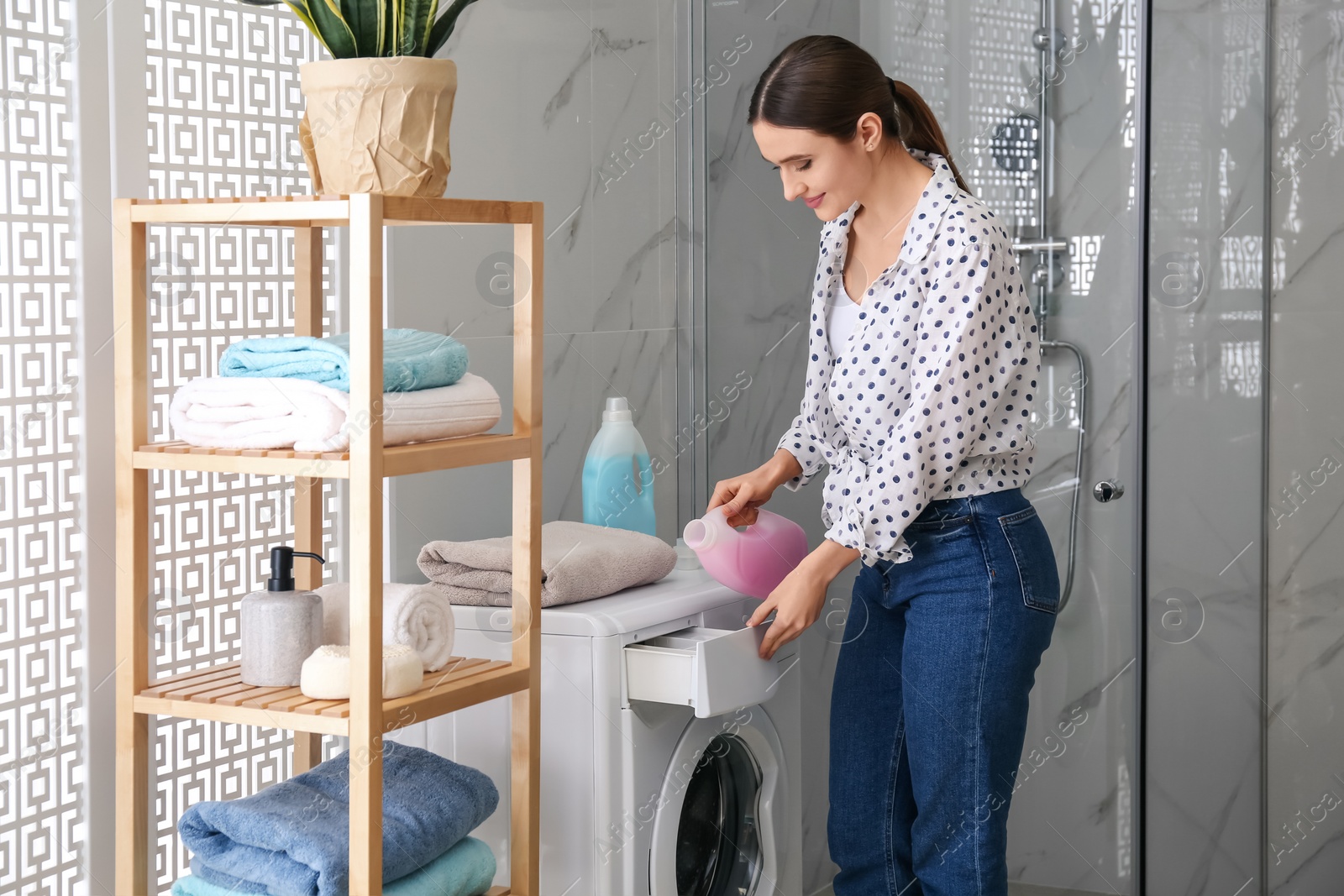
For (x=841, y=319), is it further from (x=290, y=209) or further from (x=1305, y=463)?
(x=1305, y=463)

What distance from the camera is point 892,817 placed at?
150 cm

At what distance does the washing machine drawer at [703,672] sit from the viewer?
1.51 meters

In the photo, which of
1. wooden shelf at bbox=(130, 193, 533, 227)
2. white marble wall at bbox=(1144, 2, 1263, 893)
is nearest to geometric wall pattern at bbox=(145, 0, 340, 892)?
wooden shelf at bbox=(130, 193, 533, 227)

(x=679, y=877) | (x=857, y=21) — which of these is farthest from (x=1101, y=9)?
(x=679, y=877)

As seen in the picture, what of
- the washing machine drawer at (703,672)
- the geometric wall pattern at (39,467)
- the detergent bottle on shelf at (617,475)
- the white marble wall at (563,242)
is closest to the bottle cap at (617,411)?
the detergent bottle on shelf at (617,475)

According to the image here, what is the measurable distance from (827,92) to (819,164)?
0.08 metres

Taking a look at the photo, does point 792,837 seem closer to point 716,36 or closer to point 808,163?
point 808,163

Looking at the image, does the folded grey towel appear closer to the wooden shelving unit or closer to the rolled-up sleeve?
the wooden shelving unit

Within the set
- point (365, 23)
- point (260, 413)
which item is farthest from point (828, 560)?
point (365, 23)

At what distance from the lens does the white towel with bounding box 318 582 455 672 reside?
1.32 meters

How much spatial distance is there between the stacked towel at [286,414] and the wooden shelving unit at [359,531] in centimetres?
2

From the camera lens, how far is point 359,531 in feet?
3.89

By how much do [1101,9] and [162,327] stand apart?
1.47 m

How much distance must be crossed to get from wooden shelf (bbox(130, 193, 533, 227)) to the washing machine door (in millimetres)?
785
